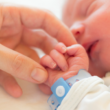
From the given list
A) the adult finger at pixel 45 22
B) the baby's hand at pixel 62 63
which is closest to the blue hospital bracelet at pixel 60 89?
the baby's hand at pixel 62 63

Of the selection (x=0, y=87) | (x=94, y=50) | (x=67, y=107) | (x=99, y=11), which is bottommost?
(x=0, y=87)

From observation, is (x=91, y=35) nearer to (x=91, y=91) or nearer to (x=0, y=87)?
(x=91, y=91)

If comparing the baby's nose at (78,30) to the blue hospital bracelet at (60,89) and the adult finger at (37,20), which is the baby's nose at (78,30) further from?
the blue hospital bracelet at (60,89)

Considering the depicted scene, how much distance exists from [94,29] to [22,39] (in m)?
0.36

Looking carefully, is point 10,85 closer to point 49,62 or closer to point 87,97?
point 49,62

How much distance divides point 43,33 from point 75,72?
0.30m

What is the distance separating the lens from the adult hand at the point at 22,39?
422mm

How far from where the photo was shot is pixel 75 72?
53 cm

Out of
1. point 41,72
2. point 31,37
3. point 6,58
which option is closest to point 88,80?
point 41,72

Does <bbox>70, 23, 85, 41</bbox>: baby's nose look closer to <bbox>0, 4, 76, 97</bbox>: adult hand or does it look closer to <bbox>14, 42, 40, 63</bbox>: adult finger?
<bbox>0, 4, 76, 97</bbox>: adult hand

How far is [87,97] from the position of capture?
0.43m

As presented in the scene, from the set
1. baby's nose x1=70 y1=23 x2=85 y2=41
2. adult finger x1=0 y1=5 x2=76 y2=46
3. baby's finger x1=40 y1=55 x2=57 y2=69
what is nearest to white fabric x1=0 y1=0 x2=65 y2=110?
baby's finger x1=40 y1=55 x2=57 y2=69

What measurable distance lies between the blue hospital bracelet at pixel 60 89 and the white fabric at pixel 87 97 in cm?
3

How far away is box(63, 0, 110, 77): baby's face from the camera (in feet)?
2.13
